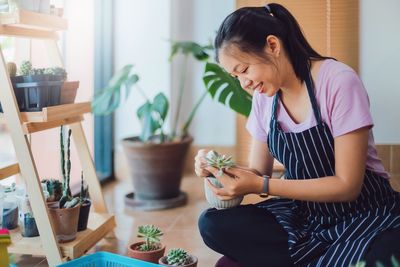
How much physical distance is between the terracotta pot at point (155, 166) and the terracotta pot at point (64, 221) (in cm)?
90

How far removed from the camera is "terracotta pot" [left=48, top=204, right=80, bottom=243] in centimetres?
193

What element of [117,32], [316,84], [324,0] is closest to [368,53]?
[324,0]

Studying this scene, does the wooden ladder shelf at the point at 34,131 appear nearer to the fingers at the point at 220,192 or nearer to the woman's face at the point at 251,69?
the fingers at the point at 220,192

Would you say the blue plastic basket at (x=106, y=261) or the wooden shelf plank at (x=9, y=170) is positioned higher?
the wooden shelf plank at (x=9, y=170)

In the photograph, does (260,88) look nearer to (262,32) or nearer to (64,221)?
(262,32)

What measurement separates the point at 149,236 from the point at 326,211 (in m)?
0.59

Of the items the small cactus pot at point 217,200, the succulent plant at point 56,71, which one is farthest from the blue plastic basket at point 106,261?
the succulent plant at point 56,71

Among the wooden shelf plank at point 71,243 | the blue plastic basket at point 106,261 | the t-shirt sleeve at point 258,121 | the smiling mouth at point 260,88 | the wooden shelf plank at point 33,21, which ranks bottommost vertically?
the wooden shelf plank at point 71,243

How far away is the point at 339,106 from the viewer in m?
1.41

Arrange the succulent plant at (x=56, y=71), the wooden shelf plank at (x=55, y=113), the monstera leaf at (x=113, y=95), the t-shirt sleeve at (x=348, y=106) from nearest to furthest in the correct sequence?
the t-shirt sleeve at (x=348, y=106) → the wooden shelf plank at (x=55, y=113) → the succulent plant at (x=56, y=71) → the monstera leaf at (x=113, y=95)

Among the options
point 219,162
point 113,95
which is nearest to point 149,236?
point 219,162

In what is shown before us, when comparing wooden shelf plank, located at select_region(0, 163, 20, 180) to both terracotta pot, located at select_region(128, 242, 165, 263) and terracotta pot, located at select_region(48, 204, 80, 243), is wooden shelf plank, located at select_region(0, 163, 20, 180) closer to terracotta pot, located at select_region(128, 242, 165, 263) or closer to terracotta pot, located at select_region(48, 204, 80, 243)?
terracotta pot, located at select_region(48, 204, 80, 243)

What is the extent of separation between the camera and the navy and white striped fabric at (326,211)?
142 centimetres

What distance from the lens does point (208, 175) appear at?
1.59 metres
